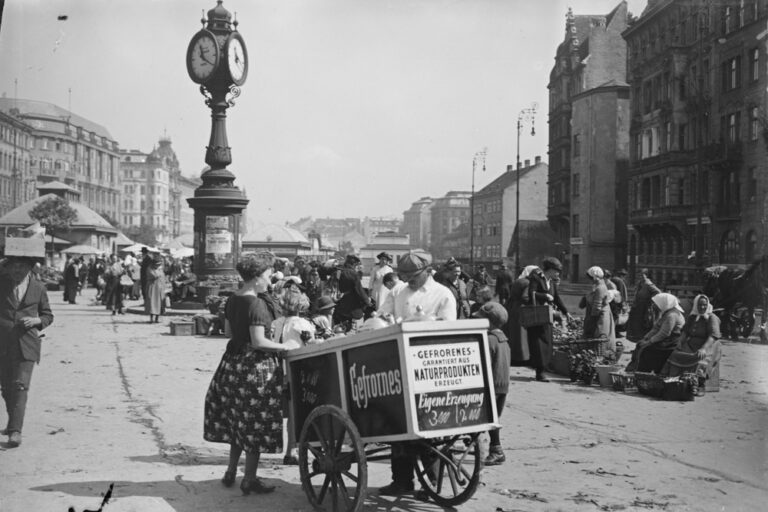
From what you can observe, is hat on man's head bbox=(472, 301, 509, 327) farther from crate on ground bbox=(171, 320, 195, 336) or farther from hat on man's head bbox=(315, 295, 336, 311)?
crate on ground bbox=(171, 320, 195, 336)

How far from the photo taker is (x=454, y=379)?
563 cm

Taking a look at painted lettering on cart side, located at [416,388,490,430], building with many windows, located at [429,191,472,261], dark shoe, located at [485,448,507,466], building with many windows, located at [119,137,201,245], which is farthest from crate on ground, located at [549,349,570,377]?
building with many windows, located at [119,137,201,245]

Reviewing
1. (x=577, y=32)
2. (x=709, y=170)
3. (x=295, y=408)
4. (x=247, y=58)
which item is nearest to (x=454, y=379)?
(x=295, y=408)

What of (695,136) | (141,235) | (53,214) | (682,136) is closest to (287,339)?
(53,214)

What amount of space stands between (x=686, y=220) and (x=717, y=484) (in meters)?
42.8

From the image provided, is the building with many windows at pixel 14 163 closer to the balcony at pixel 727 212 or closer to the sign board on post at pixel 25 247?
the sign board on post at pixel 25 247

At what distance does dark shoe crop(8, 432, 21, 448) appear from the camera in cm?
771

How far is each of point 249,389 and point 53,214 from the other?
42012mm

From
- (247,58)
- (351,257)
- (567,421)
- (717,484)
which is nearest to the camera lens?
(717,484)

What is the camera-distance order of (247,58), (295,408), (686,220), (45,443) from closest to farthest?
(295,408)
(45,443)
(247,58)
(686,220)

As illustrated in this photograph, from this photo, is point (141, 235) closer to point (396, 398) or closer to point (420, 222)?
point (420, 222)

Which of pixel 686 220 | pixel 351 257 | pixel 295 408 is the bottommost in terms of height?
pixel 295 408

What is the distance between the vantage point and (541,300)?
40.8 ft

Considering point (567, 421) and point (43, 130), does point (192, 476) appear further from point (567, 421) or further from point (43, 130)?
point (43, 130)
